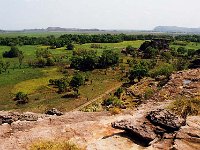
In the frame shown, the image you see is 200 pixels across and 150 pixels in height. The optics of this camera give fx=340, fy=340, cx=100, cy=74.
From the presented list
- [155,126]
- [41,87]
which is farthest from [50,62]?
[155,126]

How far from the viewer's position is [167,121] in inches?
829

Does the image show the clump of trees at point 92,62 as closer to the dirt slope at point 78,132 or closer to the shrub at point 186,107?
the dirt slope at point 78,132

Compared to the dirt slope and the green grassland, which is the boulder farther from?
the green grassland

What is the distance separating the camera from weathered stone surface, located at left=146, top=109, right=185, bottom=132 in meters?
20.8

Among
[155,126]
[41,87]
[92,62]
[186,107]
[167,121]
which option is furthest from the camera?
[92,62]

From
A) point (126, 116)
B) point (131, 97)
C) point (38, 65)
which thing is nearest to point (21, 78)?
point (38, 65)

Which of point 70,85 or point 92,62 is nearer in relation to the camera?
point 70,85

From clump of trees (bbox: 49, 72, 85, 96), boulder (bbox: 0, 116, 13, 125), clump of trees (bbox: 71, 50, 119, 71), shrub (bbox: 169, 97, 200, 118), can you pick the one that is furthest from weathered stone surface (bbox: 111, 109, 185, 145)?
clump of trees (bbox: 71, 50, 119, 71)

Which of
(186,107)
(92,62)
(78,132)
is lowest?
(92,62)

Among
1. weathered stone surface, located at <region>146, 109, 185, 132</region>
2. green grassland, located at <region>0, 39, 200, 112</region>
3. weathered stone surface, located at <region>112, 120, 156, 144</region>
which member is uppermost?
weathered stone surface, located at <region>146, 109, 185, 132</region>

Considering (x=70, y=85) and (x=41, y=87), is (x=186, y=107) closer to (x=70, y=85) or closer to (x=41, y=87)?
(x=70, y=85)

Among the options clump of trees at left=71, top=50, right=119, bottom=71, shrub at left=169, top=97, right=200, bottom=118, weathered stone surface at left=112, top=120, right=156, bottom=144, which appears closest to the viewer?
weathered stone surface at left=112, top=120, right=156, bottom=144

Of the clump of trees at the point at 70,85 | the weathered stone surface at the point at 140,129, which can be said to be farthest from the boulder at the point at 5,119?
the clump of trees at the point at 70,85

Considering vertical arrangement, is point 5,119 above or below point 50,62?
above
